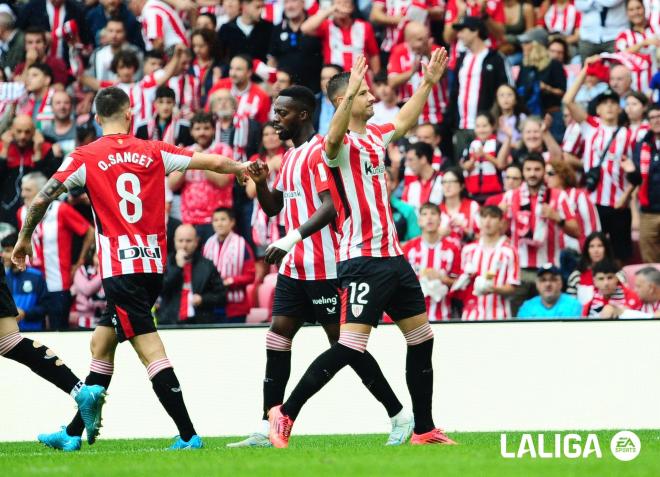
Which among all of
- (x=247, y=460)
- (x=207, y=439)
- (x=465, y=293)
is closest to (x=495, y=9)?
(x=465, y=293)

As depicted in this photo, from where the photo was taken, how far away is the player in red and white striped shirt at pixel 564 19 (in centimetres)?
1633

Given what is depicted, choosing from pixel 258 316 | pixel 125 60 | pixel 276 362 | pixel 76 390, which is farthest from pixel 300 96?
pixel 125 60

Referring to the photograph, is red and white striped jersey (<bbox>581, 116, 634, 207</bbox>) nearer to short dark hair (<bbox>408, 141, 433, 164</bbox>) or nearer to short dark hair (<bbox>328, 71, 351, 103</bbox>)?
short dark hair (<bbox>408, 141, 433, 164</bbox>)

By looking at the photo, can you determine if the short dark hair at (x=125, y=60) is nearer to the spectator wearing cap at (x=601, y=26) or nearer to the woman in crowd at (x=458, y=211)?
the woman in crowd at (x=458, y=211)

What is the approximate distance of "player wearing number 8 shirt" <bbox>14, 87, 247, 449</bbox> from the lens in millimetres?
8328

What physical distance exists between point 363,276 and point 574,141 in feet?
23.0

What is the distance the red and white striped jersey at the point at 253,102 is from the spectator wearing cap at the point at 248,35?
3.76 feet

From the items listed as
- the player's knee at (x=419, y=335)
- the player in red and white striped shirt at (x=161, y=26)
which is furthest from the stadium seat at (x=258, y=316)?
the player's knee at (x=419, y=335)

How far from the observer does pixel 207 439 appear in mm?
10570

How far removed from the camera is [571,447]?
327 inches

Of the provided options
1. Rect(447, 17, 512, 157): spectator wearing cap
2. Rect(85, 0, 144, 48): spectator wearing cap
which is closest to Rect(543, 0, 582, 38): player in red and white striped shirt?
Rect(447, 17, 512, 157): spectator wearing cap

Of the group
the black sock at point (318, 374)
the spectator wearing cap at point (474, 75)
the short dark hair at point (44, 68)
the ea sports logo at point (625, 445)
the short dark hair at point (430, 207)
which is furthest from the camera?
the short dark hair at point (44, 68)

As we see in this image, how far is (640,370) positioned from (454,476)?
4792 millimetres

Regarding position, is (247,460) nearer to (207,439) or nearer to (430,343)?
(430,343)
